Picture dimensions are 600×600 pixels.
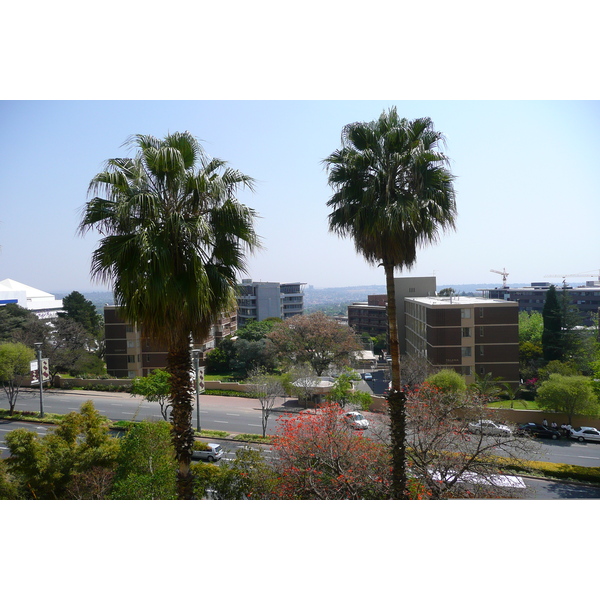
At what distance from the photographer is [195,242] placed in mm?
5320

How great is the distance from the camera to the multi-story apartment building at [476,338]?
22.0m

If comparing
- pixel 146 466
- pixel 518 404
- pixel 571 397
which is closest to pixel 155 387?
pixel 146 466

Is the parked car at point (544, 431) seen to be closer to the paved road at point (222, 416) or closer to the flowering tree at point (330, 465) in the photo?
the paved road at point (222, 416)


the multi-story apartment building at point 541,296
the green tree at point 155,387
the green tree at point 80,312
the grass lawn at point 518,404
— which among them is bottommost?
the grass lawn at point 518,404

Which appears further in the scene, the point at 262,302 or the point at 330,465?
the point at 262,302

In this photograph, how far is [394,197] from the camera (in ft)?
19.8

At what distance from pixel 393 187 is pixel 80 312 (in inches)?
1326

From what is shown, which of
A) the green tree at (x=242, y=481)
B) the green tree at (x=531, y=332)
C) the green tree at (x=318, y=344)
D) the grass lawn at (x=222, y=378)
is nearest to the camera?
the green tree at (x=242, y=481)

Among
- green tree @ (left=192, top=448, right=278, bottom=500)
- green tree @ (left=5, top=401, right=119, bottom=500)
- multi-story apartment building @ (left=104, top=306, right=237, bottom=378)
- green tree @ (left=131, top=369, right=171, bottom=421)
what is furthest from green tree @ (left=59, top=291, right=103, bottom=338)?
green tree @ (left=192, top=448, right=278, bottom=500)

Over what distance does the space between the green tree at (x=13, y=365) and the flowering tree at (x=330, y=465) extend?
15.0 meters

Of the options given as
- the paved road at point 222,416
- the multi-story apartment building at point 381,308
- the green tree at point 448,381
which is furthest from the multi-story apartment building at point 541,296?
the green tree at point 448,381

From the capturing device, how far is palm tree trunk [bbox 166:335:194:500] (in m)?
5.45

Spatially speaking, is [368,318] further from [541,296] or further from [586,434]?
[541,296]

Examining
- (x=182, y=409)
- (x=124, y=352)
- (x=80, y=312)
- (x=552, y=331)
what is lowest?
(x=124, y=352)
